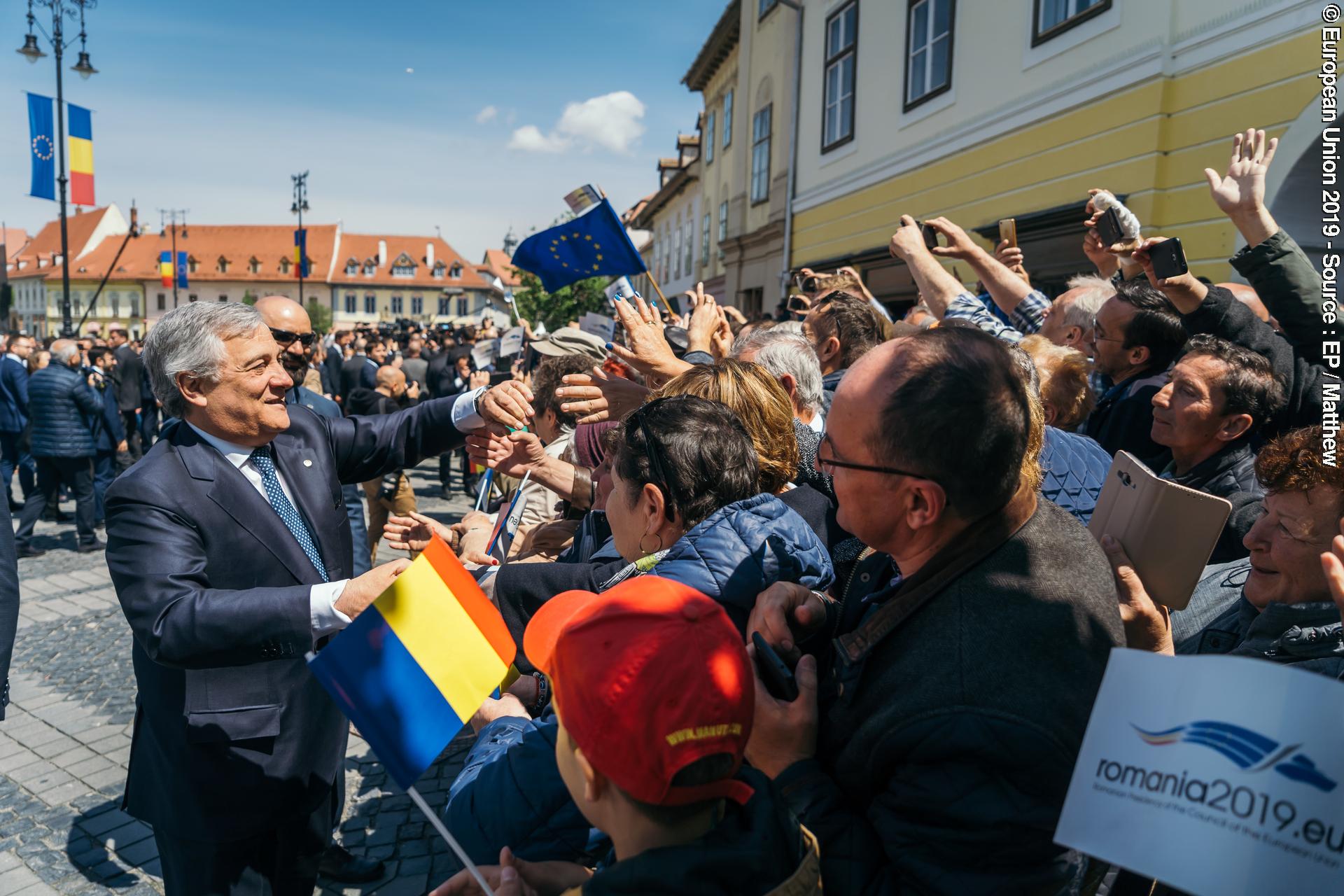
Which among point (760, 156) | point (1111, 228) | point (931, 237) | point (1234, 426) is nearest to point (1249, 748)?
point (1234, 426)

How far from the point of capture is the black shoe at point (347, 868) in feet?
10.9

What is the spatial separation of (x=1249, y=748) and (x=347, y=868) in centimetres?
330

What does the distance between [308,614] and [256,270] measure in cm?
8728

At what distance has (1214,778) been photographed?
1.04 metres

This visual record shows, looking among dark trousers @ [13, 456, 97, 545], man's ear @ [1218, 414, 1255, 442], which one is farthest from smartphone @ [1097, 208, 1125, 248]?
dark trousers @ [13, 456, 97, 545]

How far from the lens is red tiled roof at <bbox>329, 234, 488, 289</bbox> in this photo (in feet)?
267

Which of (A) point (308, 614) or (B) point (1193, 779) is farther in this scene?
(A) point (308, 614)

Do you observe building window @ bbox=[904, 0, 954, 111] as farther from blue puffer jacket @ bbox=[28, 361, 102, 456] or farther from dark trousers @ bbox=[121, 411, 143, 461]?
dark trousers @ bbox=[121, 411, 143, 461]

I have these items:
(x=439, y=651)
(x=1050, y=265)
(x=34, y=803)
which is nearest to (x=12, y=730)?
(x=34, y=803)

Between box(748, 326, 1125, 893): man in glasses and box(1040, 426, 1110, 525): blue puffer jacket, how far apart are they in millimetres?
815

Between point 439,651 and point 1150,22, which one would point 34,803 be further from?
point 1150,22

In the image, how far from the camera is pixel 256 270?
79.2 metres

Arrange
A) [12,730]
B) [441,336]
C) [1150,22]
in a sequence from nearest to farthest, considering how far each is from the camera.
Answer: [12,730], [1150,22], [441,336]

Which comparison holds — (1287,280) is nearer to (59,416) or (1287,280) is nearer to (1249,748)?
(1249,748)
